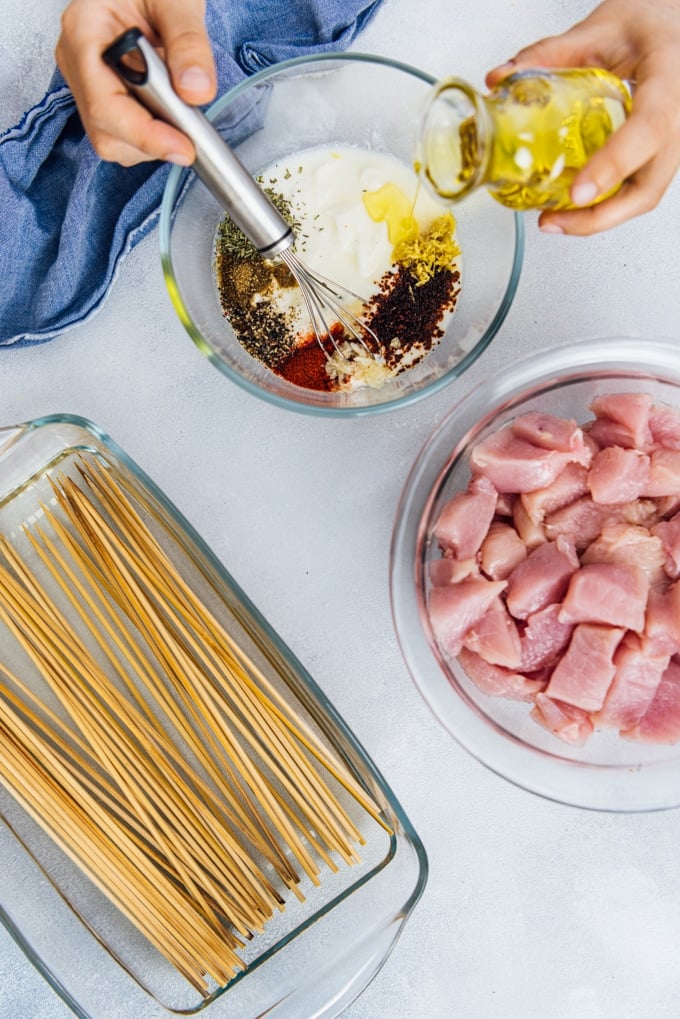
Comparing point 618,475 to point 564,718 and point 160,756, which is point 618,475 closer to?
point 564,718

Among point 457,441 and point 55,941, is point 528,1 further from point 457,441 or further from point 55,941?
point 55,941

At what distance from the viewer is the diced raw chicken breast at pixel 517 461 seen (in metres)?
1.18

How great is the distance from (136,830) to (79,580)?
0.37 meters

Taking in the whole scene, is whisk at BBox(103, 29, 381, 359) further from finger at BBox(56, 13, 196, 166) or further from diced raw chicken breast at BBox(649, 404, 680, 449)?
diced raw chicken breast at BBox(649, 404, 680, 449)

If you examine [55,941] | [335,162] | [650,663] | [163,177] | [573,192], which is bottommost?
[650,663]

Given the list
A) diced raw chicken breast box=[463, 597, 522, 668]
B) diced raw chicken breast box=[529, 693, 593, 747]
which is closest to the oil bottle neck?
diced raw chicken breast box=[463, 597, 522, 668]

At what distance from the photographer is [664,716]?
47.0 inches

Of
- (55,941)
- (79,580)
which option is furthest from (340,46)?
(55,941)

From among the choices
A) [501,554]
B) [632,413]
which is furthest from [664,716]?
[632,413]

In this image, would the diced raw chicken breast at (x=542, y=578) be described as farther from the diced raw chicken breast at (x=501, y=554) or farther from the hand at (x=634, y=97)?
the hand at (x=634, y=97)

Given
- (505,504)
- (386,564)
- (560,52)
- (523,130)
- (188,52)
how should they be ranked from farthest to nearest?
(386,564) → (505,504) → (560,52) → (188,52) → (523,130)

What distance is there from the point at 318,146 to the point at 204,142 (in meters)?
0.35

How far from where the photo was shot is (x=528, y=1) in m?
1.39

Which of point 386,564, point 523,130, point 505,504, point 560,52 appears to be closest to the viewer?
point 523,130
